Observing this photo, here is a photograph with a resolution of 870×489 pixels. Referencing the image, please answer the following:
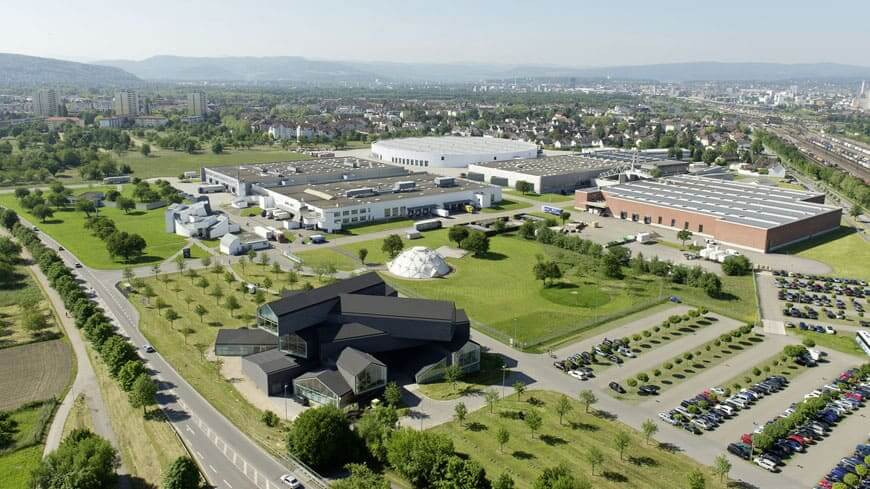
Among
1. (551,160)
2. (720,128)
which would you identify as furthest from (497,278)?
(720,128)

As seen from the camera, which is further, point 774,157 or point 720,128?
point 720,128

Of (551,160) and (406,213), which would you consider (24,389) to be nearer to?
(406,213)

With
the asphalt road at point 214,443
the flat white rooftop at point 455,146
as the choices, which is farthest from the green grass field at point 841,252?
the flat white rooftop at point 455,146

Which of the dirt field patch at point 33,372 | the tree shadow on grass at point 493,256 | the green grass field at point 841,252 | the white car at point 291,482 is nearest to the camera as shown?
the white car at point 291,482

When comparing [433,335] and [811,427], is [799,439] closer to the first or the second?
[811,427]

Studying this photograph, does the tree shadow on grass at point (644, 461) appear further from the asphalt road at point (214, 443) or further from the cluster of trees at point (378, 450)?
the asphalt road at point (214, 443)

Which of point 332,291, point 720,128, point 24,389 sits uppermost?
point 720,128
